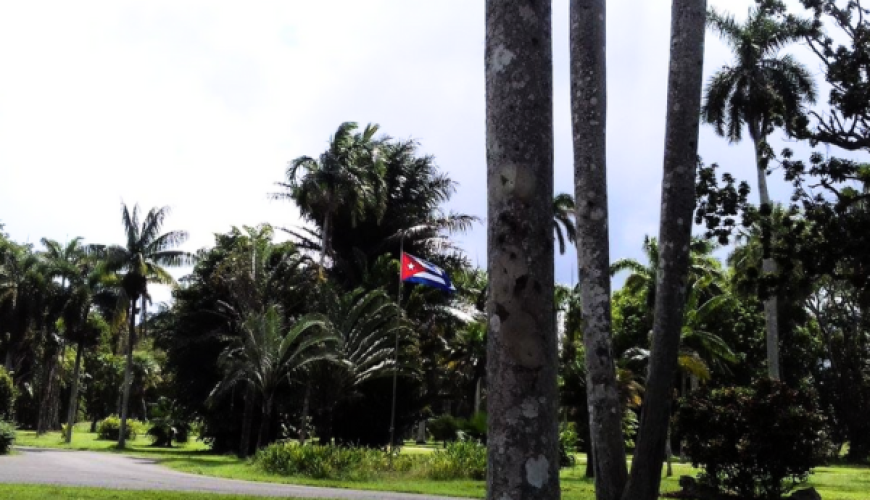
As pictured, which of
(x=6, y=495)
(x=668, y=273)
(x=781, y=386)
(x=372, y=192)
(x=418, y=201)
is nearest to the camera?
(x=668, y=273)

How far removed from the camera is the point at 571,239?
46.1m

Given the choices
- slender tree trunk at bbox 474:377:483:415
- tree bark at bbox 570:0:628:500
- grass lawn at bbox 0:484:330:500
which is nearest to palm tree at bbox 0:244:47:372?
slender tree trunk at bbox 474:377:483:415

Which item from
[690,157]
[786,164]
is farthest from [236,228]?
[690,157]

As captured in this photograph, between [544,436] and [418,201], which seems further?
[418,201]

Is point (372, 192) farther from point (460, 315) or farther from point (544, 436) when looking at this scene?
point (544, 436)

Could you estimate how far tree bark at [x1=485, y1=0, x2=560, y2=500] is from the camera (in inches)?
146

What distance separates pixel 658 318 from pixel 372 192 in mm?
29524

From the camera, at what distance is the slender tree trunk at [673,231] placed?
27.0ft

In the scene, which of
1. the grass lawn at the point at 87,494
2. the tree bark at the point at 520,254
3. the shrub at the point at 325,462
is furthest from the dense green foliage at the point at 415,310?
the tree bark at the point at 520,254

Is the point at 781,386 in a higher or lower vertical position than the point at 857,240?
lower

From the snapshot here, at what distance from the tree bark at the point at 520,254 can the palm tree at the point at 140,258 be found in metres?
39.9

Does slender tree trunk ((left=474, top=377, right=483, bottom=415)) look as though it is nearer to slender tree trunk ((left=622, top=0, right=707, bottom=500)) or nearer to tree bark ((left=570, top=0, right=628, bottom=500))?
tree bark ((left=570, top=0, right=628, bottom=500))

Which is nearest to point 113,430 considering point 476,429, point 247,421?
point 247,421

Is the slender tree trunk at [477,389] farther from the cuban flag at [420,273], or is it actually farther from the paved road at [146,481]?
the paved road at [146,481]
